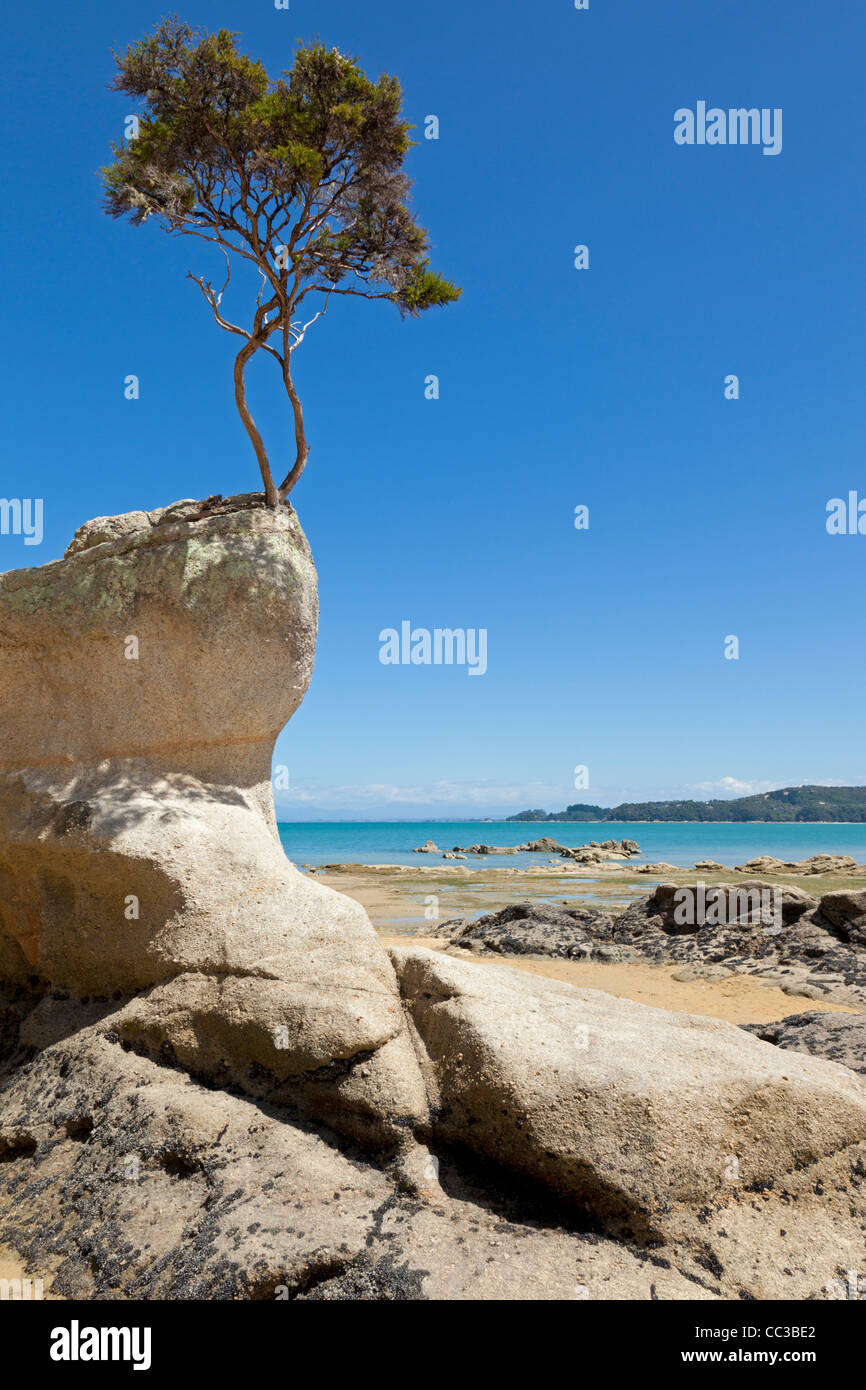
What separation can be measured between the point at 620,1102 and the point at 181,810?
3906mm

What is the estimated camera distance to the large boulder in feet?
17.5

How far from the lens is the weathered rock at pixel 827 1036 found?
668cm

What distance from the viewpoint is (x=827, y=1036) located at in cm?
714

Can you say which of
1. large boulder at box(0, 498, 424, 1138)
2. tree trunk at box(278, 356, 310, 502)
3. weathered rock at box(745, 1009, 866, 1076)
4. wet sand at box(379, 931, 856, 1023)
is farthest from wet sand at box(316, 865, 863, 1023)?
tree trunk at box(278, 356, 310, 502)

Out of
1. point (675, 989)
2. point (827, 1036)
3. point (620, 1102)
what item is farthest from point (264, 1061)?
point (675, 989)

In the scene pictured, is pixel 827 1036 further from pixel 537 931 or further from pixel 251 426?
pixel 537 931

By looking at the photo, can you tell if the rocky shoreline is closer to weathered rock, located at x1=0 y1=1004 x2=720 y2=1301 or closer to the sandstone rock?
weathered rock, located at x1=0 y1=1004 x2=720 y2=1301

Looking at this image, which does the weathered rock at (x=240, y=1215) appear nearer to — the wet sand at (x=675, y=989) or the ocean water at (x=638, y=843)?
the wet sand at (x=675, y=989)

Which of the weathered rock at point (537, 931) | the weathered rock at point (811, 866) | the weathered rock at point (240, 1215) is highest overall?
the weathered rock at point (240, 1215)

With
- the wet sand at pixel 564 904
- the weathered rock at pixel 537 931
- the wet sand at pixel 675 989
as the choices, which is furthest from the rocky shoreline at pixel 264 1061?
the weathered rock at pixel 537 931

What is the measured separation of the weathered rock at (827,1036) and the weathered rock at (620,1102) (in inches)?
57.9
